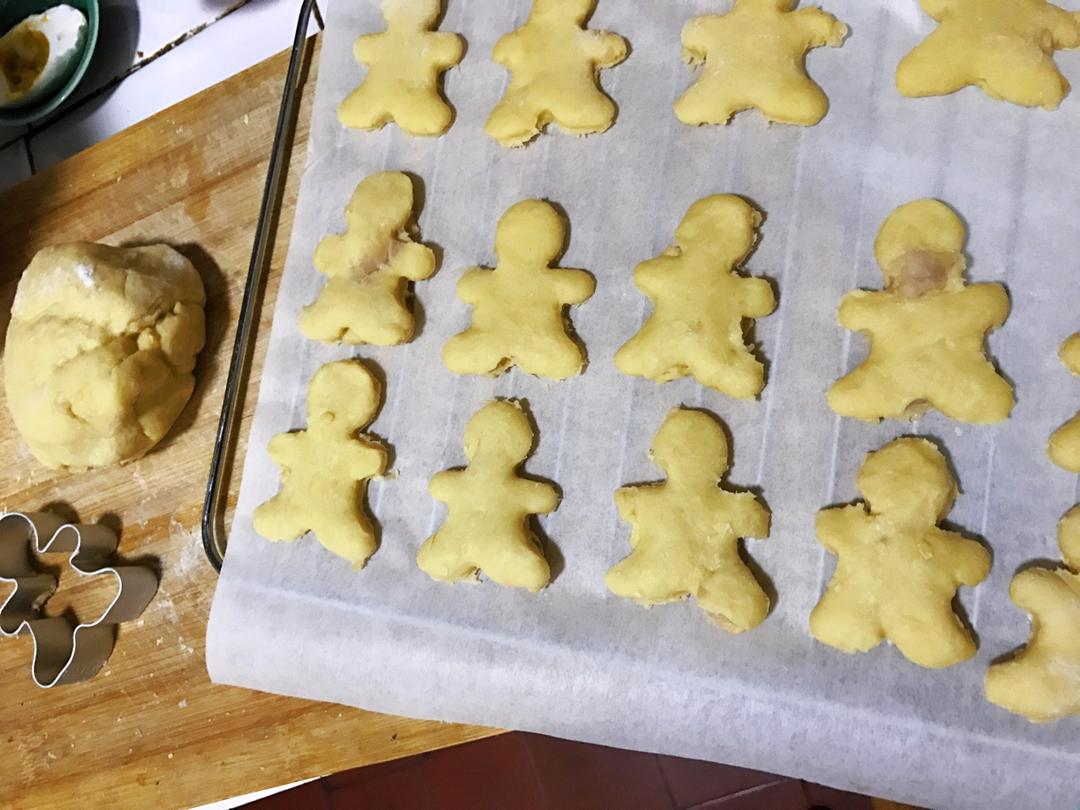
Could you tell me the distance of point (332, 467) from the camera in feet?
2.83

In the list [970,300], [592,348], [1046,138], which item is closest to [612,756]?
[592,348]

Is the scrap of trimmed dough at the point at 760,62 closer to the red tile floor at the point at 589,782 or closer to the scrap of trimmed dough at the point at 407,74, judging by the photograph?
the scrap of trimmed dough at the point at 407,74

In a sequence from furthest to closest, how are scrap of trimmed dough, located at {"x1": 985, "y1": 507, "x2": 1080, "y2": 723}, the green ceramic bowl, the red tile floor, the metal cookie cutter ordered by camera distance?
the red tile floor → the green ceramic bowl → the metal cookie cutter → scrap of trimmed dough, located at {"x1": 985, "y1": 507, "x2": 1080, "y2": 723}

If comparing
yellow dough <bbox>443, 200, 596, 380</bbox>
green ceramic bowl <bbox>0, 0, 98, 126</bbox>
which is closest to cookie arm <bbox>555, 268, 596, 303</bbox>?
yellow dough <bbox>443, 200, 596, 380</bbox>

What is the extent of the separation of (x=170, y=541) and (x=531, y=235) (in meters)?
0.50

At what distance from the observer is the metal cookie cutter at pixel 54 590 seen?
3.02 feet

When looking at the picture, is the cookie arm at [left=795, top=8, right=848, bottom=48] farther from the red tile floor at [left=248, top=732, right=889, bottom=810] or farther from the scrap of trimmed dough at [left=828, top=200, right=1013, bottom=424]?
the red tile floor at [left=248, top=732, right=889, bottom=810]

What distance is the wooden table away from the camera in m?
0.90

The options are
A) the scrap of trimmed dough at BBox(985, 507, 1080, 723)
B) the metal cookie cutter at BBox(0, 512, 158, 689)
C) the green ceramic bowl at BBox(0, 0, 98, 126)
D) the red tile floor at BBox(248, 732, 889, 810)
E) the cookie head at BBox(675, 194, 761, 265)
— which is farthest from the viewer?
the red tile floor at BBox(248, 732, 889, 810)

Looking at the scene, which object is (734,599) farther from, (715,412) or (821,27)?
(821,27)

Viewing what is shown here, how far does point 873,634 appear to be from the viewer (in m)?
0.75

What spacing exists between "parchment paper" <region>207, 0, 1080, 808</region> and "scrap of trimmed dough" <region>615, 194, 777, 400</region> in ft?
0.08

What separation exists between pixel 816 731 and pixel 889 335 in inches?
13.7

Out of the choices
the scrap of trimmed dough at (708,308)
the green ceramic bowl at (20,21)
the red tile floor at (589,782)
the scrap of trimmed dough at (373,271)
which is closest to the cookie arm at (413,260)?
the scrap of trimmed dough at (373,271)
